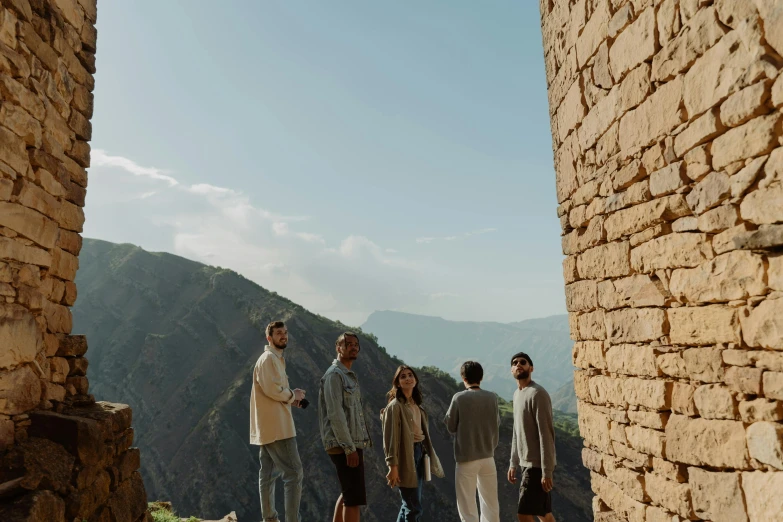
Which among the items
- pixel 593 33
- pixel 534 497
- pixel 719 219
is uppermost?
pixel 593 33

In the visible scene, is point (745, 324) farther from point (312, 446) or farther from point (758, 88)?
point (312, 446)

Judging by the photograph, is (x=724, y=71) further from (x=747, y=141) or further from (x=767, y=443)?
(x=767, y=443)

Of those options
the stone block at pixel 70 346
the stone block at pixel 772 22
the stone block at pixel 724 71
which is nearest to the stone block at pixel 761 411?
the stone block at pixel 724 71

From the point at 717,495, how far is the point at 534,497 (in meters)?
2.59

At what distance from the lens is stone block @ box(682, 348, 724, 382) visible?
116 inches

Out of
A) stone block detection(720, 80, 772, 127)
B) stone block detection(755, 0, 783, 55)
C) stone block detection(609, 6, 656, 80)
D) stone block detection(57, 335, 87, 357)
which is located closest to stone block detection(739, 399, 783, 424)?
stone block detection(720, 80, 772, 127)

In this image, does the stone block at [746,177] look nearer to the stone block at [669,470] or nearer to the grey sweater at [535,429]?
the stone block at [669,470]

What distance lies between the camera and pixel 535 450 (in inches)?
210

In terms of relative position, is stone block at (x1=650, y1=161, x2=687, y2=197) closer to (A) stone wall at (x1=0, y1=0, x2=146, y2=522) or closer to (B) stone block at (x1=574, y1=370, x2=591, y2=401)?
(B) stone block at (x1=574, y1=370, x2=591, y2=401)

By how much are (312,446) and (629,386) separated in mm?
35232

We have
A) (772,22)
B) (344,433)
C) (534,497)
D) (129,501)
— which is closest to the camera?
(772,22)

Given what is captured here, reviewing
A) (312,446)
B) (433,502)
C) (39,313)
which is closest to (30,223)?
(39,313)

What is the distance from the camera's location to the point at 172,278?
62.9 meters

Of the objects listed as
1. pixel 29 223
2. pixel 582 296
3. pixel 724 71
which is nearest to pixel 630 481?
pixel 582 296
